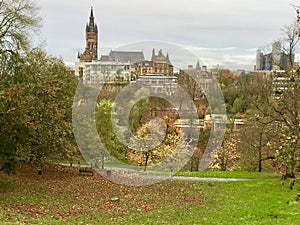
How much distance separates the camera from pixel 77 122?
98.7ft

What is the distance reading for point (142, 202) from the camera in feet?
62.3

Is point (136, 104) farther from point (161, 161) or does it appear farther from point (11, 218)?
point (11, 218)

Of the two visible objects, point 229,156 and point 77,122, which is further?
point 229,156

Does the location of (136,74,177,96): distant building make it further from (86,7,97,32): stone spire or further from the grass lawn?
(86,7,97,32): stone spire

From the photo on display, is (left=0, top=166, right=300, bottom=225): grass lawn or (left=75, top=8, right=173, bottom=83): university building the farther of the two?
(left=75, top=8, right=173, bottom=83): university building

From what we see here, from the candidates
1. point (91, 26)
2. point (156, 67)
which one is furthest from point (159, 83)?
point (91, 26)

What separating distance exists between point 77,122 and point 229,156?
15.0 meters

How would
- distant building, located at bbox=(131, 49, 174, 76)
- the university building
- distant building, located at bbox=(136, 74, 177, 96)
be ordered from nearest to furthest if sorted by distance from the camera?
1. distant building, located at bbox=(136, 74, 177, 96)
2. distant building, located at bbox=(131, 49, 174, 76)
3. the university building

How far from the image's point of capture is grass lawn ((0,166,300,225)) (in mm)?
15172

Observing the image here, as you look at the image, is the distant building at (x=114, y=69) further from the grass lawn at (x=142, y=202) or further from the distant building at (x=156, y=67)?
the grass lawn at (x=142, y=202)

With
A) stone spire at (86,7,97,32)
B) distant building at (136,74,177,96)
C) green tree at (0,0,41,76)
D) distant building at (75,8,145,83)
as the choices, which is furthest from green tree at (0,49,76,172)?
stone spire at (86,7,97,32)

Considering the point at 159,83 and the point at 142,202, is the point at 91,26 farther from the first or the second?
the point at 142,202

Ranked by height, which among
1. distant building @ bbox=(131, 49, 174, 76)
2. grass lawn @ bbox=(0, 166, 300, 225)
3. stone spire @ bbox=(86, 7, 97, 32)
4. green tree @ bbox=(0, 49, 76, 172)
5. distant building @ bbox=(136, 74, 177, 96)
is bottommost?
grass lawn @ bbox=(0, 166, 300, 225)

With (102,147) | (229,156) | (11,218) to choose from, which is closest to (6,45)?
(102,147)
